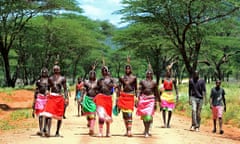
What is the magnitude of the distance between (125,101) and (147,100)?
0.65m

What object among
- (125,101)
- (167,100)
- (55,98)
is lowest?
(167,100)

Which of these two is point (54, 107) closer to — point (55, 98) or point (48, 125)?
point (55, 98)

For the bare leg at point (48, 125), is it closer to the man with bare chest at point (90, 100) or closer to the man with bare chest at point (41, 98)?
the man with bare chest at point (41, 98)

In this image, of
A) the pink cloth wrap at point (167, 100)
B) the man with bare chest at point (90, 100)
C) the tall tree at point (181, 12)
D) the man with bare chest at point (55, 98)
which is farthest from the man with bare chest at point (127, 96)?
the tall tree at point (181, 12)

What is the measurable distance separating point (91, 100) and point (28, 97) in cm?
2209

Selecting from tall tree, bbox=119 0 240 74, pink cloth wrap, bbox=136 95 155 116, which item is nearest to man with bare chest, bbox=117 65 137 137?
pink cloth wrap, bbox=136 95 155 116

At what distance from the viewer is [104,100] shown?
41.7 ft

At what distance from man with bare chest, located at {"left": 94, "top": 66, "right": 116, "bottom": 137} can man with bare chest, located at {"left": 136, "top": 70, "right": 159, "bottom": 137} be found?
0.88 m

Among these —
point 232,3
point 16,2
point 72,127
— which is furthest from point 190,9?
point 72,127

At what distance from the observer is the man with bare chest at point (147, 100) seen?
12.9 meters

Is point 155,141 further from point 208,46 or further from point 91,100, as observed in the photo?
point 208,46

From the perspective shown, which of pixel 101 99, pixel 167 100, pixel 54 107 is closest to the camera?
pixel 54 107

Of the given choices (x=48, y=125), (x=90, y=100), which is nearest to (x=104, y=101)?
(x=90, y=100)

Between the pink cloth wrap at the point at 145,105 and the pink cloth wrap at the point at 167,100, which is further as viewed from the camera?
the pink cloth wrap at the point at 167,100
